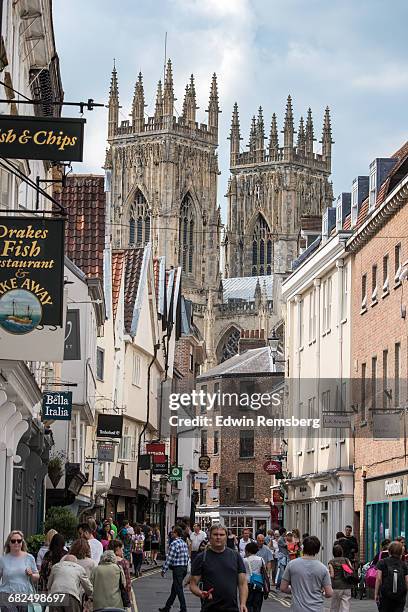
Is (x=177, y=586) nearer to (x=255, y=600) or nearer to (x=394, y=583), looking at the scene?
(x=255, y=600)

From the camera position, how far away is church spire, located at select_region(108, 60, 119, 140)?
6491 inches

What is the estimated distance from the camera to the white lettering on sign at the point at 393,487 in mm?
33719

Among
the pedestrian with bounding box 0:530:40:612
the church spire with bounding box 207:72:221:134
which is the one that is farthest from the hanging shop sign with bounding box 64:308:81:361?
the church spire with bounding box 207:72:221:134

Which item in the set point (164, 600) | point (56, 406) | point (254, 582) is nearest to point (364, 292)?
point (56, 406)

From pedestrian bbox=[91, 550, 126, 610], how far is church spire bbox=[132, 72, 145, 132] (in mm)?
147052

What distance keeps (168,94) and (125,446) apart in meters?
108

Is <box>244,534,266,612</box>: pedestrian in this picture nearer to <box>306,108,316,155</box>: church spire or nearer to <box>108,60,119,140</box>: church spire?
<box>108,60,119,140</box>: church spire

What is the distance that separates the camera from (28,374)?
22000mm

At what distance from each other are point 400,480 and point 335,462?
9.59m

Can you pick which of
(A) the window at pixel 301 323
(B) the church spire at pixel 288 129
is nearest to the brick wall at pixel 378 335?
(A) the window at pixel 301 323

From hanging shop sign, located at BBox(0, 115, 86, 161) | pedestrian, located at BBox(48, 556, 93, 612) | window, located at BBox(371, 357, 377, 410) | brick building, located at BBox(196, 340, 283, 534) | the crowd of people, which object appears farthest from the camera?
brick building, located at BBox(196, 340, 283, 534)

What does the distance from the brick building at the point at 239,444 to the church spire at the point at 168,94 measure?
6156 cm

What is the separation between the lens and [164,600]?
2955 centimetres

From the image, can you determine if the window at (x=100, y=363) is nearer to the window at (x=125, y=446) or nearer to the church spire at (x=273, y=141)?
the window at (x=125, y=446)
